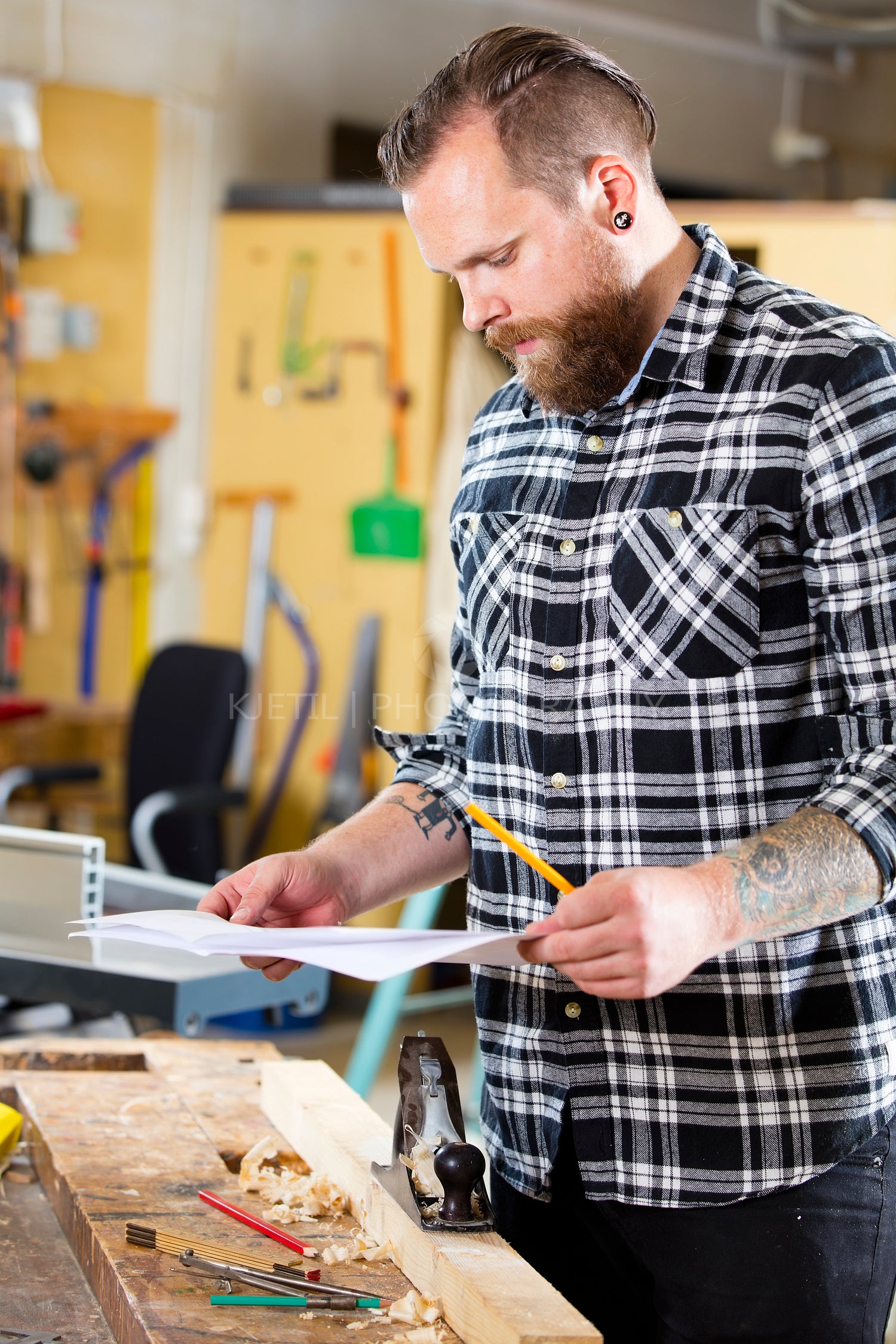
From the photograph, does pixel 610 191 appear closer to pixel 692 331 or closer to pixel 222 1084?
pixel 692 331

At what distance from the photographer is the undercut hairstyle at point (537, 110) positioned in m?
1.20

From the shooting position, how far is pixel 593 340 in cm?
123

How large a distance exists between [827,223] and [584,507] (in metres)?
2.78

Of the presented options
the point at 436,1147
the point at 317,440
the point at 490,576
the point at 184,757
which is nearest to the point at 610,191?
the point at 490,576

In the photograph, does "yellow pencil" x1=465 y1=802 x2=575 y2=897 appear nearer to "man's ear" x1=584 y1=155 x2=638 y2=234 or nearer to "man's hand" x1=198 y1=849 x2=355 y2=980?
"man's hand" x1=198 y1=849 x2=355 y2=980

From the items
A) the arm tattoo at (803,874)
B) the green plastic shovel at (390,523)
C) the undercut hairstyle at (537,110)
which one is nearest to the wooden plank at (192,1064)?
the arm tattoo at (803,874)

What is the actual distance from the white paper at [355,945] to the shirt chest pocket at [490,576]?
34cm

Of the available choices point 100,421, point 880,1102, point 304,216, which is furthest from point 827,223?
point 880,1102

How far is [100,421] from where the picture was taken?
427cm

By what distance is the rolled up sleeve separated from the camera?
1045 mm

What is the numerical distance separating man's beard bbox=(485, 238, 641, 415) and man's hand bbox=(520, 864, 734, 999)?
1.53 ft

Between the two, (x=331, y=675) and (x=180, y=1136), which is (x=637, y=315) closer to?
(x=180, y=1136)

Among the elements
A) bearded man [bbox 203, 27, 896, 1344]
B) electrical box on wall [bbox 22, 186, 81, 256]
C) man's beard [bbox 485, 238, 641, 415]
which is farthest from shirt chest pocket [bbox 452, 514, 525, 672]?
electrical box on wall [bbox 22, 186, 81, 256]

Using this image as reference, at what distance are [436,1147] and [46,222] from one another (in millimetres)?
3652
